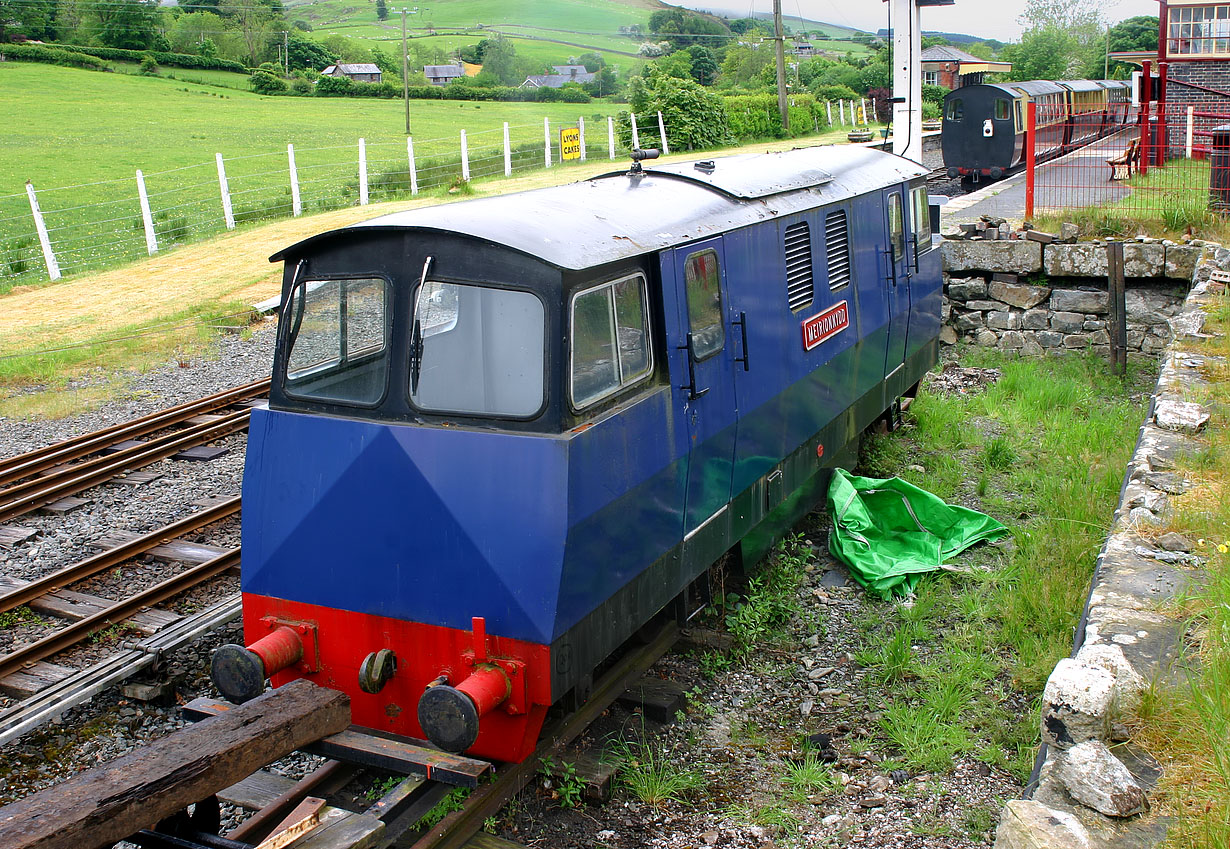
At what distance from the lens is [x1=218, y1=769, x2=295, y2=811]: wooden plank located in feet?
15.8

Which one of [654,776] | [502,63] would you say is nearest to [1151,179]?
[654,776]

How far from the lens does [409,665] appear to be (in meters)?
4.82

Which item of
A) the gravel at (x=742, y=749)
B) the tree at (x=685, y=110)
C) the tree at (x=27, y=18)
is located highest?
the tree at (x=27, y=18)

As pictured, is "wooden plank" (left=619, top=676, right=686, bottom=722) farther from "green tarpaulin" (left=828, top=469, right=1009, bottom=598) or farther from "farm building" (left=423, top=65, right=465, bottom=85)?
"farm building" (left=423, top=65, right=465, bottom=85)

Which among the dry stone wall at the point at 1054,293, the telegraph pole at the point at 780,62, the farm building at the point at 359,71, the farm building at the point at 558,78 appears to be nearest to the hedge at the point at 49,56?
the farm building at the point at 359,71

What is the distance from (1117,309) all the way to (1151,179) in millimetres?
5111

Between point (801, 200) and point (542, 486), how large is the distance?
149 inches

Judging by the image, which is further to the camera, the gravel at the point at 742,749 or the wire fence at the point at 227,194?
the wire fence at the point at 227,194

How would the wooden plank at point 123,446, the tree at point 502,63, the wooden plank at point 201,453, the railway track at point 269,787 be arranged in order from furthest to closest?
1. the tree at point 502,63
2. the wooden plank at point 123,446
3. the wooden plank at point 201,453
4. the railway track at point 269,787

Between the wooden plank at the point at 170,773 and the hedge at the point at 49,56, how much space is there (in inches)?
2753

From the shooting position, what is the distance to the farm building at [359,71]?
78675mm

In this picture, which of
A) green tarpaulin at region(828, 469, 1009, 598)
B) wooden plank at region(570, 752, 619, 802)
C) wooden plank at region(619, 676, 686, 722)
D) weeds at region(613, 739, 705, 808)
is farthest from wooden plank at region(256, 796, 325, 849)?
green tarpaulin at region(828, 469, 1009, 598)

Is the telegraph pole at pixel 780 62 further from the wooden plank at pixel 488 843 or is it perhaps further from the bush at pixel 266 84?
the wooden plank at pixel 488 843

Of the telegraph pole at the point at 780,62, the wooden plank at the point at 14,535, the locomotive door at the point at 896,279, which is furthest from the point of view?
the telegraph pole at the point at 780,62
